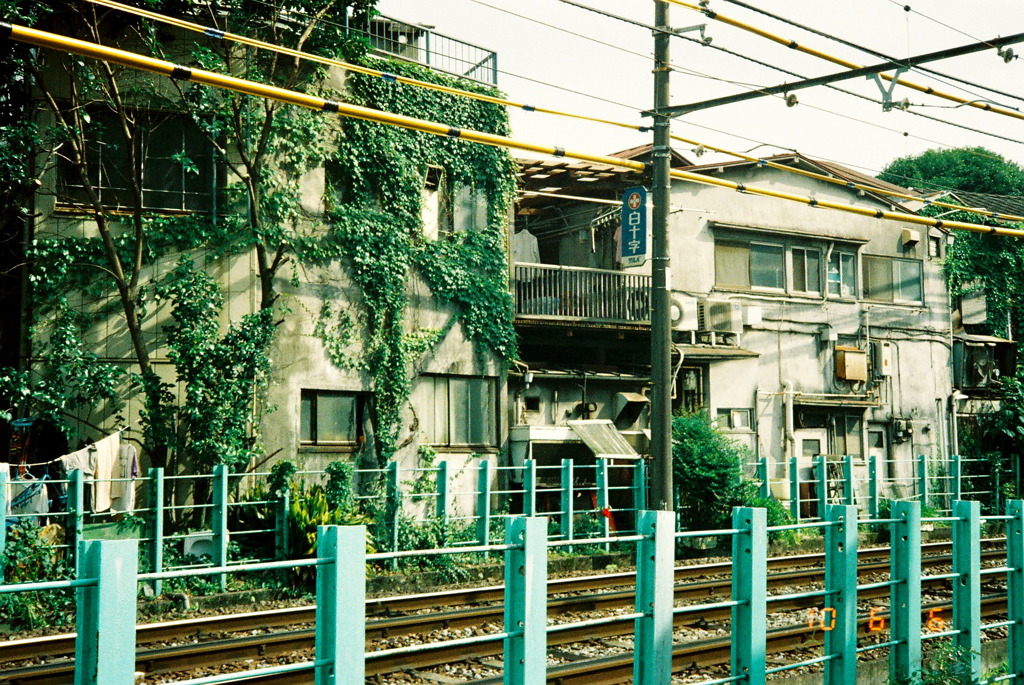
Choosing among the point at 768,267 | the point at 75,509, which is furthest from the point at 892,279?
the point at 75,509

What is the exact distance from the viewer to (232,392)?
57.1ft

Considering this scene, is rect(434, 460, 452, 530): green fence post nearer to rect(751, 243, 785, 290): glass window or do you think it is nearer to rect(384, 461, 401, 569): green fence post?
rect(384, 461, 401, 569): green fence post

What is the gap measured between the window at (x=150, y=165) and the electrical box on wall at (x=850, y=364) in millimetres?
18047

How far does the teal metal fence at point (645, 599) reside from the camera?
15.2 ft

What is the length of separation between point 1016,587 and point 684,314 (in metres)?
15.8

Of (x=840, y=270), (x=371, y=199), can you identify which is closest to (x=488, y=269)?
(x=371, y=199)

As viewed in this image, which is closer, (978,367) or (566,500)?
(566,500)


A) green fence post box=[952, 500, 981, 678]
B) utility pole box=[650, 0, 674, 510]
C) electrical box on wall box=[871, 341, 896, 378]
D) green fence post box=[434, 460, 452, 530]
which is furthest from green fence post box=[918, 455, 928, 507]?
green fence post box=[952, 500, 981, 678]

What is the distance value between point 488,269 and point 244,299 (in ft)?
18.6

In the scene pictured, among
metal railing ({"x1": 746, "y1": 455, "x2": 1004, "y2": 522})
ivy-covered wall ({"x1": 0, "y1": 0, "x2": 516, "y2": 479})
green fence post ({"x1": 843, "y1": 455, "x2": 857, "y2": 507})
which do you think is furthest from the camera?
metal railing ({"x1": 746, "y1": 455, "x2": 1004, "y2": 522})

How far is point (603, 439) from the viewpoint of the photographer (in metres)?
22.9

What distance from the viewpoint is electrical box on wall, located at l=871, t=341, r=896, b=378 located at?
97.9 feet

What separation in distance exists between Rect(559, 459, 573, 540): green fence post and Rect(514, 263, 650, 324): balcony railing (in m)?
4.62

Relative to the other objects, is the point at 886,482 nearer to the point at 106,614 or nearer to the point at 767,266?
the point at 767,266
